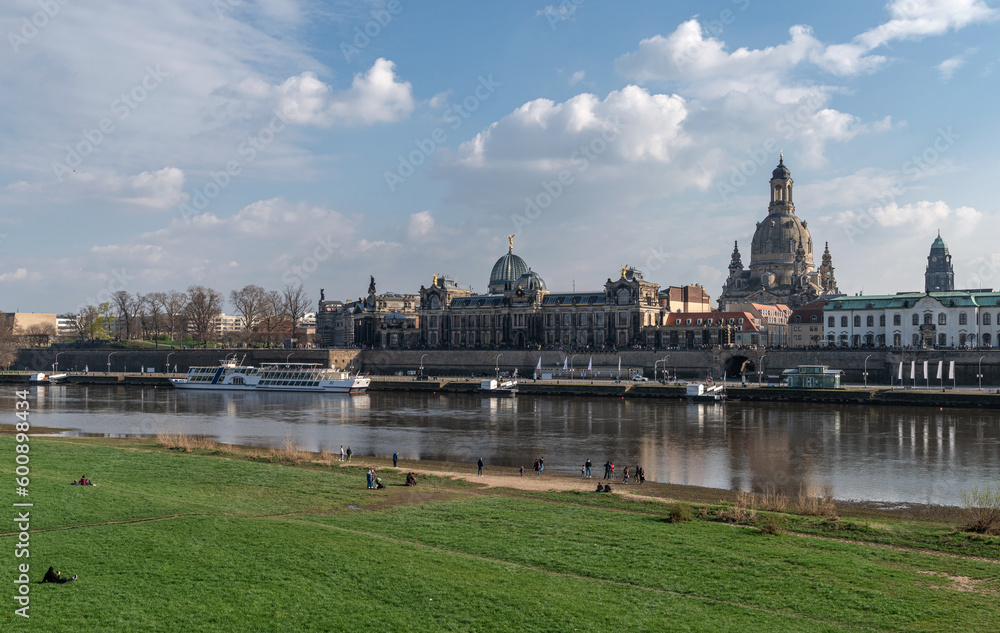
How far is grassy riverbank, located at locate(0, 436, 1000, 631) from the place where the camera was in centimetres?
1373

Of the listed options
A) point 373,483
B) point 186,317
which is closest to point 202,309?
point 186,317

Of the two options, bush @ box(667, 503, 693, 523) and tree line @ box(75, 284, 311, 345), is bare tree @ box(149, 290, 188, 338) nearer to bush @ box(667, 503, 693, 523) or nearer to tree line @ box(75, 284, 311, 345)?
tree line @ box(75, 284, 311, 345)

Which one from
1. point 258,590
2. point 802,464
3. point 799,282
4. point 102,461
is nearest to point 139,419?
point 102,461

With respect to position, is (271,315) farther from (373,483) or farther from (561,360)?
(373,483)

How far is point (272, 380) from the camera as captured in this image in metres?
99.8

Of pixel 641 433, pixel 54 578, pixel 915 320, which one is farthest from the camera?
pixel 915 320

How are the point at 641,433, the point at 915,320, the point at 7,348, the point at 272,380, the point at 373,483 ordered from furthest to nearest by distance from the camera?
the point at 7,348 < the point at 272,380 < the point at 915,320 < the point at 641,433 < the point at 373,483

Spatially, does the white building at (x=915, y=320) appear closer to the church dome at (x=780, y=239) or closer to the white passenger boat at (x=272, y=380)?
the church dome at (x=780, y=239)

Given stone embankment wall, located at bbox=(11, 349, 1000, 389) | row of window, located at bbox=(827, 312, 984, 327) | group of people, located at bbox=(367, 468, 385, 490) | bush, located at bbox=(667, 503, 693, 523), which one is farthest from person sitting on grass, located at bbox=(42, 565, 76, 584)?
row of window, located at bbox=(827, 312, 984, 327)

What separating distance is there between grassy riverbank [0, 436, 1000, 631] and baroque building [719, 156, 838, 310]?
125650 mm

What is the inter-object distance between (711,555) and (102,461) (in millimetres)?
25688

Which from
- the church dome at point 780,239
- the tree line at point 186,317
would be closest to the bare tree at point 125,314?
the tree line at point 186,317

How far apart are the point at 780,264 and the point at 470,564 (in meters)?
145

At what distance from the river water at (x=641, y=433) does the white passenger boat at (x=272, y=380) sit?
30.4 feet
